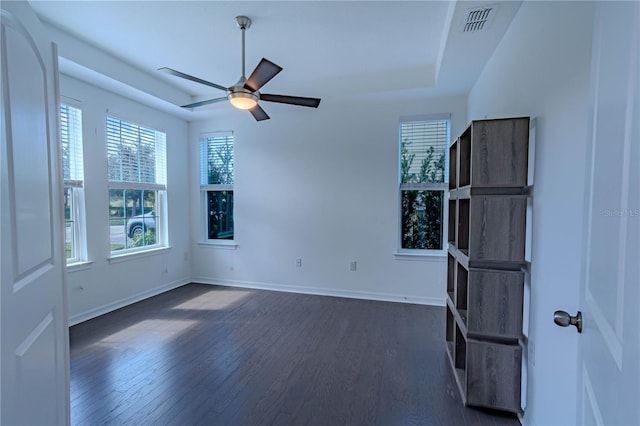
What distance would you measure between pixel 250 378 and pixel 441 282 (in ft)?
8.82

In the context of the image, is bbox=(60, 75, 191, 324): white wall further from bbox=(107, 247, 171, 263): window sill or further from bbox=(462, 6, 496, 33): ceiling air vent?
bbox=(462, 6, 496, 33): ceiling air vent

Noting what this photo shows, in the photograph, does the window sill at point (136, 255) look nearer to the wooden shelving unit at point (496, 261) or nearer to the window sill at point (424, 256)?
the window sill at point (424, 256)


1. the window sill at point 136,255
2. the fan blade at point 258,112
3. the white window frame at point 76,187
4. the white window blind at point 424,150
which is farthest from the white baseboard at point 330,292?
the fan blade at point 258,112

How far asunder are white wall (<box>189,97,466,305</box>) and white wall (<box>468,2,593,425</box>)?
210 cm

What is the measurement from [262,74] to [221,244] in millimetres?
3190

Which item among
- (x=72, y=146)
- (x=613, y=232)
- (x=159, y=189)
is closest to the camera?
(x=613, y=232)

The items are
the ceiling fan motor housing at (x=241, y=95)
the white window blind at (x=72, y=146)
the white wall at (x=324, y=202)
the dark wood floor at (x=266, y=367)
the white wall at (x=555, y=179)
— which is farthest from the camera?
the white wall at (x=324, y=202)

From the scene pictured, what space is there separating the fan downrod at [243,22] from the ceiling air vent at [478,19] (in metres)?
1.72

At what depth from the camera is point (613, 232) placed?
66 cm

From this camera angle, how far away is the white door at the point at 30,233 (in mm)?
789

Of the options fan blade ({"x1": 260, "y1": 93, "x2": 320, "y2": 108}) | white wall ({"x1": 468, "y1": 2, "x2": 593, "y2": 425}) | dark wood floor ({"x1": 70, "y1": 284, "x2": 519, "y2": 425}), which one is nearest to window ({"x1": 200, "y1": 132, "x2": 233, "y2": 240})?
dark wood floor ({"x1": 70, "y1": 284, "x2": 519, "y2": 425})

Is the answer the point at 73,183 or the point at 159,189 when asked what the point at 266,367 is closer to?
the point at 73,183

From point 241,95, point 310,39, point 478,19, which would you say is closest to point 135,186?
point 241,95

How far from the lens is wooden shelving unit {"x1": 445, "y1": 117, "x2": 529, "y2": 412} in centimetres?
177
